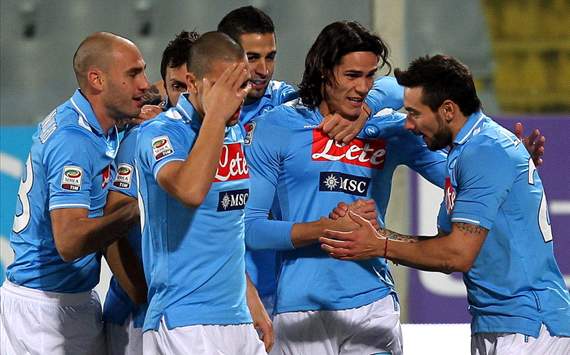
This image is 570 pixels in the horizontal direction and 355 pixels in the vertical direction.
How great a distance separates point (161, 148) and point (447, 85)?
0.99 meters

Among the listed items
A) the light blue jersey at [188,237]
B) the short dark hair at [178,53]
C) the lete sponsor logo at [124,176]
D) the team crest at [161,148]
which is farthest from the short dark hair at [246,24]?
the team crest at [161,148]

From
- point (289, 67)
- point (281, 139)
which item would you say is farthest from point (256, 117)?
point (289, 67)

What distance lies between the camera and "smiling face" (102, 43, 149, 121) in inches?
164

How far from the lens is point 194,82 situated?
361 cm

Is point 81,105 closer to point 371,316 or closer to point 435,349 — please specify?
point 371,316

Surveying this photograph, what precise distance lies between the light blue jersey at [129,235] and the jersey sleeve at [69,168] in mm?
153

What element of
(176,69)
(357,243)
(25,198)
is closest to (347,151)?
(357,243)

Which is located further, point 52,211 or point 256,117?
point 256,117

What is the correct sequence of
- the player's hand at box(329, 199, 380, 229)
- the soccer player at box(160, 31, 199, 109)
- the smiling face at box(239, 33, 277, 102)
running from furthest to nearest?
the smiling face at box(239, 33, 277, 102), the soccer player at box(160, 31, 199, 109), the player's hand at box(329, 199, 380, 229)

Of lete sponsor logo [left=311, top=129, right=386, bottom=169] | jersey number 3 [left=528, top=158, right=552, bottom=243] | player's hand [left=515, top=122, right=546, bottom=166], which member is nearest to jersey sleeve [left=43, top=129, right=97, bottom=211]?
lete sponsor logo [left=311, top=129, right=386, bottom=169]

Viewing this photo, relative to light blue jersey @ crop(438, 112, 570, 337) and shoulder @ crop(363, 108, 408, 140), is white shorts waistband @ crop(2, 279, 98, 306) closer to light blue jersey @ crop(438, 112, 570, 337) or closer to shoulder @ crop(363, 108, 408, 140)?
shoulder @ crop(363, 108, 408, 140)

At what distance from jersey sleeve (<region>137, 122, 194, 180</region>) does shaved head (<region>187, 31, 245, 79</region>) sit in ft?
0.59

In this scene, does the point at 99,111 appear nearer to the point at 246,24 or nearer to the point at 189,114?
the point at 189,114

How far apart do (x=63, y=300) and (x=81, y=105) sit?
26.7 inches
